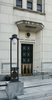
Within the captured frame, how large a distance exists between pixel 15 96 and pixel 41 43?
28.1ft

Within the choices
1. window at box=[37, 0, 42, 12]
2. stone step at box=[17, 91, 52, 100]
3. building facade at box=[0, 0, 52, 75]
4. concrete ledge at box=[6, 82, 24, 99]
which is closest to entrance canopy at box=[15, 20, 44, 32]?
building facade at box=[0, 0, 52, 75]

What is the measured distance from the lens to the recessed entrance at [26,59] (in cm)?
1444

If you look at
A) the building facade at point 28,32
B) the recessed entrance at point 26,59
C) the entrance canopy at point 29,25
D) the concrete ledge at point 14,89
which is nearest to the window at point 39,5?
the building facade at point 28,32

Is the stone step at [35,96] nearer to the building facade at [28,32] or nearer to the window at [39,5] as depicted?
the building facade at [28,32]

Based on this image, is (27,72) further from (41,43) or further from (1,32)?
(1,32)

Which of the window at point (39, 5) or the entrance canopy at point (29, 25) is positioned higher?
the window at point (39, 5)

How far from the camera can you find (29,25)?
1311 centimetres

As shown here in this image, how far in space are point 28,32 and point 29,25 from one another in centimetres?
159

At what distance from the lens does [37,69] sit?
14.4m

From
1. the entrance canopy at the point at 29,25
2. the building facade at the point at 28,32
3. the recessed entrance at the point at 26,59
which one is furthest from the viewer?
the recessed entrance at the point at 26,59

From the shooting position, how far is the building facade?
12.3m

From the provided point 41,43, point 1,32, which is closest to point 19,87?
point 1,32

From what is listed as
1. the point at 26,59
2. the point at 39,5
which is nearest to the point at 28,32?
the point at 26,59

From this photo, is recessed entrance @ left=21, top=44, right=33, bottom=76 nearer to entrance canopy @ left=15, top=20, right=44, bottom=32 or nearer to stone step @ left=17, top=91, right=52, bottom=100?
entrance canopy @ left=15, top=20, right=44, bottom=32
